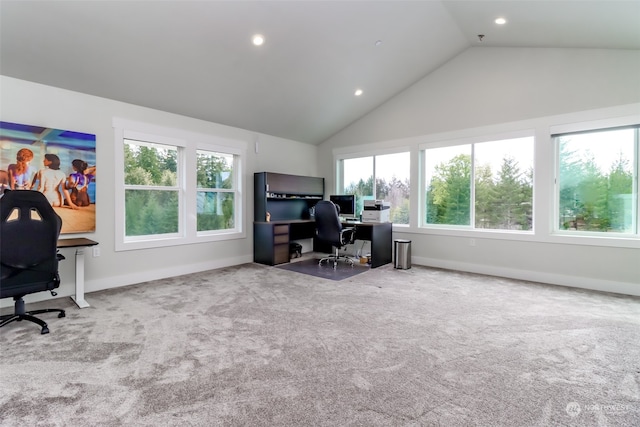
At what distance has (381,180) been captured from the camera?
6.21 metres

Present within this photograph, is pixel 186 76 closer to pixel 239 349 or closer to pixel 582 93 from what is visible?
pixel 239 349

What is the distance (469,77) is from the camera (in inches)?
196

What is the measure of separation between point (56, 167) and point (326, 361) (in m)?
3.75

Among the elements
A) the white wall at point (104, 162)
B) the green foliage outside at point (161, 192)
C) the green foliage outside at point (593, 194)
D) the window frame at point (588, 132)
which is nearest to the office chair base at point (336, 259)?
the white wall at point (104, 162)

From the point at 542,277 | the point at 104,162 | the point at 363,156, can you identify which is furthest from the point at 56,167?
the point at 542,277

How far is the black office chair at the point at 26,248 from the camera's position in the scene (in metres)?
2.49

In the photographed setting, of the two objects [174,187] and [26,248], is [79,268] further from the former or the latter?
[174,187]

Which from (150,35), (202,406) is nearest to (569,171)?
(202,406)

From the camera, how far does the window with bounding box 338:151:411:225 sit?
19.3 ft

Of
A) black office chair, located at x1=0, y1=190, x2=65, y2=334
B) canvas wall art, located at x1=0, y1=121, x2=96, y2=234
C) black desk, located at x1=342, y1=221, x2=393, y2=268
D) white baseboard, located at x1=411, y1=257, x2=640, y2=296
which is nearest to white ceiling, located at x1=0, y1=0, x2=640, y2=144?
canvas wall art, located at x1=0, y1=121, x2=96, y2=234

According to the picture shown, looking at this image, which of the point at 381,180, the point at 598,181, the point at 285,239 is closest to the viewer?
the point at 598,181

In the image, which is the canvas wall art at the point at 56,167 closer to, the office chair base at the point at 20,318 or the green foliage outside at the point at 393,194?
the office chair base at the point at 20,318

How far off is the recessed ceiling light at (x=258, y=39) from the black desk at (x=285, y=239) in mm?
2842

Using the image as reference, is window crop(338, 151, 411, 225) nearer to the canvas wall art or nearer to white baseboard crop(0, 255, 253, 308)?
white baseboard crop(0, 255, 253, 308)
